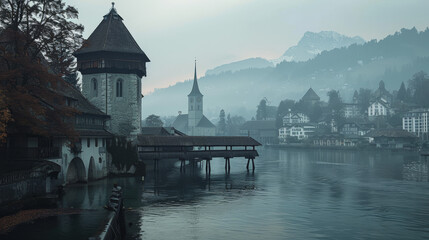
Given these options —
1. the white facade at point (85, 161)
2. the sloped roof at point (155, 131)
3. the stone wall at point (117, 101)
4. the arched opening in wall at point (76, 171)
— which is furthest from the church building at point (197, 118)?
the arched opening in wall at point (76, 171)

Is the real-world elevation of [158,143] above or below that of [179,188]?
above

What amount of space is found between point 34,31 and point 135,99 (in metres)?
20.4

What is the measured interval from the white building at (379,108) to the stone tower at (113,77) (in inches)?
5772

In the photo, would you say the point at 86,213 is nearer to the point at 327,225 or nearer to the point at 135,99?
the point at 327,225

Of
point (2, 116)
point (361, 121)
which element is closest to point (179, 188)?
point (2, 116)

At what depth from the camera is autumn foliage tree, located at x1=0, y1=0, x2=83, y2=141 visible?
27594 millimetres

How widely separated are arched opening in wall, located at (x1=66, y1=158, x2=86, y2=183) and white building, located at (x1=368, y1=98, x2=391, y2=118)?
156m

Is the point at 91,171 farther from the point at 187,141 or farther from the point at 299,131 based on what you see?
the point at 299,131

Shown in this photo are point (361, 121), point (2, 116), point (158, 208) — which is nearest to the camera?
point (2, 116)

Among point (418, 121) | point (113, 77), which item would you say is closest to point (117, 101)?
point (113, 77)

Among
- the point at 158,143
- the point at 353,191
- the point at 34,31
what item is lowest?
the point at 353,191

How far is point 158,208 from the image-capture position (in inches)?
A: 1179

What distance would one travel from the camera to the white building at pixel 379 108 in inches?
7037

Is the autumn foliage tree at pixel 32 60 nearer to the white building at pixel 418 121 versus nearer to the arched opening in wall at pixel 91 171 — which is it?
the arched opening in wall at pixel 91 171
